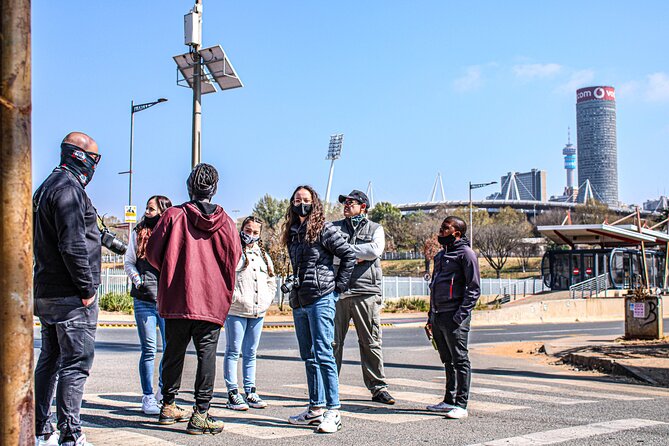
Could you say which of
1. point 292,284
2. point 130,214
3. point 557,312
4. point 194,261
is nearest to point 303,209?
point 292,284

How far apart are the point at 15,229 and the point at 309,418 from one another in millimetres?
3763

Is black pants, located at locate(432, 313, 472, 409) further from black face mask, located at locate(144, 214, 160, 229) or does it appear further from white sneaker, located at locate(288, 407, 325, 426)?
black face mask, located at locate(144, 214, 160, 229)

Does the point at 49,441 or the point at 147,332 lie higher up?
the point at 147,332

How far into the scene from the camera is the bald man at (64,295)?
4664 millimetres

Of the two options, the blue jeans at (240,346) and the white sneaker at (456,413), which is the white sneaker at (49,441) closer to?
the blue jeans at (240,346)

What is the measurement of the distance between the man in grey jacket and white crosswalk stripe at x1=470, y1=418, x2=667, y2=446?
1.90m

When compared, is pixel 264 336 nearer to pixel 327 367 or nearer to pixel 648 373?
pixel 648 373

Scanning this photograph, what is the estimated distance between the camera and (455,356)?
22.3ft

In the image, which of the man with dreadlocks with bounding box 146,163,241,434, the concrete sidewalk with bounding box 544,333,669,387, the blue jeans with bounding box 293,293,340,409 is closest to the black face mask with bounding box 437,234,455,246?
the blue jeans with bounding box 293,293,340,409

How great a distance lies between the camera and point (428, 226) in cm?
8150

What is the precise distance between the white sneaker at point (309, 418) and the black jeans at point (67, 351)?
186cm

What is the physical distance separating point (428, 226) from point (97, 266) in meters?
77.4

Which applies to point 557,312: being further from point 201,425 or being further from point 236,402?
point 201,425

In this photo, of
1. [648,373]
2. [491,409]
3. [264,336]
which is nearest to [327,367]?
[491,409]
